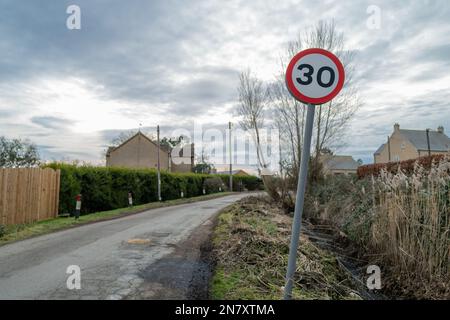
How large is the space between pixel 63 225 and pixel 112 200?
709cm

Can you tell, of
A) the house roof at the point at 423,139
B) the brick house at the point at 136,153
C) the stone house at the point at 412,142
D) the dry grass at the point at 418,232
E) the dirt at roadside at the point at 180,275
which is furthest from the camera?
the house roof at the point at 423,139

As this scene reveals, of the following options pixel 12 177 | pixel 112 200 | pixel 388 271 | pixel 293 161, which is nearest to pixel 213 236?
pixel 388 271

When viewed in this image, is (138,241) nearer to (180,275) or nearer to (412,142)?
(180,275)

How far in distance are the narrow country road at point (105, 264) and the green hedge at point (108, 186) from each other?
17.4 feet

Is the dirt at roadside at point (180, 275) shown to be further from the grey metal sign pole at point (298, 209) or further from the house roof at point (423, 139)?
the house roof at point (423, 139)

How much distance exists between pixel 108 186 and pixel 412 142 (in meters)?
43.8

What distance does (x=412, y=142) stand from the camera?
4597 cm

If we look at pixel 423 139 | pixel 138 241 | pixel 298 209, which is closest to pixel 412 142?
pixel 423 139

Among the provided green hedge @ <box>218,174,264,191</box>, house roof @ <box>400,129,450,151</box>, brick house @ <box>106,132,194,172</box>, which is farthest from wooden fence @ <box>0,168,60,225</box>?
house roof @ <box>400,129,450,151</box>

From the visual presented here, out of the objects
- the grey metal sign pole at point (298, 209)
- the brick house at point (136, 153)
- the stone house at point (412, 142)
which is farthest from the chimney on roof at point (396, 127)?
the grey metal sign pole at point (298, 209)

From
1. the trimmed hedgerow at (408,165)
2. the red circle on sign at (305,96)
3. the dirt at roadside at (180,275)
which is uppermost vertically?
the red circle on sign at (305,96)

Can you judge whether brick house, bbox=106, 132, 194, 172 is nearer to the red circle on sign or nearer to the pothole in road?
the pothole in road

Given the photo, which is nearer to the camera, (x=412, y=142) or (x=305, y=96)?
(x=305, y=96)

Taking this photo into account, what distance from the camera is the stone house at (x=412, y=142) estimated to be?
4516 centimetres
